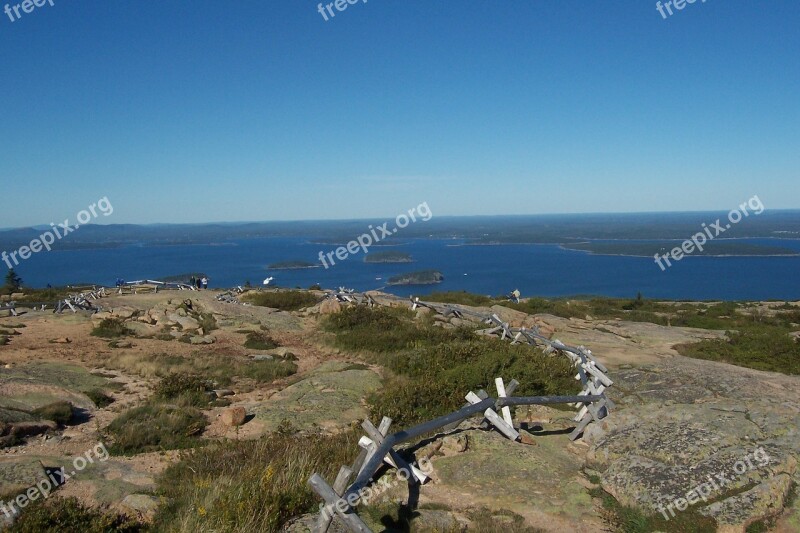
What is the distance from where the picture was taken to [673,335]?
20328 mm

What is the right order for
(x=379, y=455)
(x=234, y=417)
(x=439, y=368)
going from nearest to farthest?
1. (x=379, y=455)
2. (x=234, y=417)
3. (x=439, y=368)

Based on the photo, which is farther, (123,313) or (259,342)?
(123,313)

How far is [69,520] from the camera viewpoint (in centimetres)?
571

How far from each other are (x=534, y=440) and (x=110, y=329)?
1801cm

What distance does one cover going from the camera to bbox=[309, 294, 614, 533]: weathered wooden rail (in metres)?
5.09

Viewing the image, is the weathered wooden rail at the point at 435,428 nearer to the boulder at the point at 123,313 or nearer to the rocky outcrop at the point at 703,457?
the rocky outcrop at the point at 703,457

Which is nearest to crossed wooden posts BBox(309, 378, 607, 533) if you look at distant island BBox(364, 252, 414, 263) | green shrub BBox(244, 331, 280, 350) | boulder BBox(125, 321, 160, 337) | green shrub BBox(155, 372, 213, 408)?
green shrub BBox(155, 372, 213, 408)

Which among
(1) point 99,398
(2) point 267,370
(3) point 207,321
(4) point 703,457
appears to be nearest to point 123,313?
(3) point 207,321

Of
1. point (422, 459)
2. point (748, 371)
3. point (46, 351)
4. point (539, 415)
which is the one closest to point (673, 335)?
point (748, 371)

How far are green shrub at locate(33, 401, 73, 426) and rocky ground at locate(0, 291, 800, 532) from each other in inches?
9.6

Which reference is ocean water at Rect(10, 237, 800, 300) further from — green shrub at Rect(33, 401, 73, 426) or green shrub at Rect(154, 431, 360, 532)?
green shrub at Rect(154, 431, 360, 532)

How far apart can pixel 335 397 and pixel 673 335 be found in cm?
1536

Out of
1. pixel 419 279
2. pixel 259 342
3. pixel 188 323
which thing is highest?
pixel 188 323

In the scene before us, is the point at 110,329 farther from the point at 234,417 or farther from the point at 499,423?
the point at 499,423
